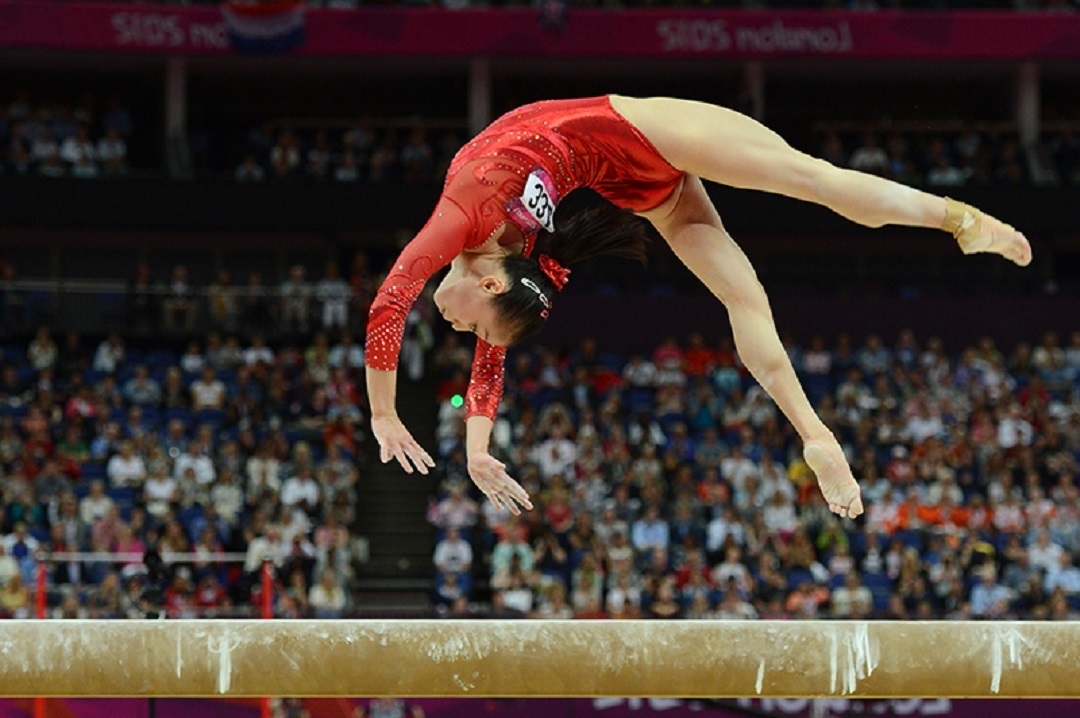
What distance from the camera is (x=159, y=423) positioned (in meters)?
15.9

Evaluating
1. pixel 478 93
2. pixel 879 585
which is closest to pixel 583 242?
pixel 879 585

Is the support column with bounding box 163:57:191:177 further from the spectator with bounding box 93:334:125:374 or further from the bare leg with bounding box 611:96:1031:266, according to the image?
the bare leg with bounding box 611:96:1031:266

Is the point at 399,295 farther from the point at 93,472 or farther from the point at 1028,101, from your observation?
the point at 1028,101

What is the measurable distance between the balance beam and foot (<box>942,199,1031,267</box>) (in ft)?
4.28

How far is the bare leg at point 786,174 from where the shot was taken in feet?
16.8

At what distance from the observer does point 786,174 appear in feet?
16.9

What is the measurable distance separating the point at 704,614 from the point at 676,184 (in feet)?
24.2

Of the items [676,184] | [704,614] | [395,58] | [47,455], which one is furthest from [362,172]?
[676,184]

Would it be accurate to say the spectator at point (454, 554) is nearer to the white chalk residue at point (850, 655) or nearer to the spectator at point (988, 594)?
the spectator at point (988, 594)

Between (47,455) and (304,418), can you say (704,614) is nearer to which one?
(304,418)

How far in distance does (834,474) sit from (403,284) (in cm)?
163

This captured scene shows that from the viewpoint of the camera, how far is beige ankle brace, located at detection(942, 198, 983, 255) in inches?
204

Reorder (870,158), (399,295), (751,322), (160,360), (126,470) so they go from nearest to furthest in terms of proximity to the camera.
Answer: (399,295) → (751,322) → (126,470) → (160,360) → (870,158)

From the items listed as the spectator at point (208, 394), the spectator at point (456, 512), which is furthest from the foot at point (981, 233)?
the spectator at point (208, 394)
